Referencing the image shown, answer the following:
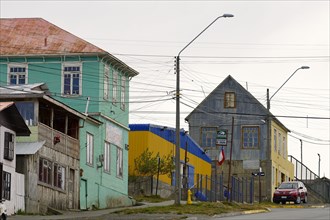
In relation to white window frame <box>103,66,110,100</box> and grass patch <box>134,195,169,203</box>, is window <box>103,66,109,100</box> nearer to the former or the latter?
white window frame <box>103,66,110,100</box>

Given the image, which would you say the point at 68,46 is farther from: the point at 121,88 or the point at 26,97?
the point at 26,97

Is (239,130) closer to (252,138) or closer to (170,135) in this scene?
(252,138)

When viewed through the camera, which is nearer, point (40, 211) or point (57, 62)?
point (40, 211)

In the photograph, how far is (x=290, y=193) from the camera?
204 ft

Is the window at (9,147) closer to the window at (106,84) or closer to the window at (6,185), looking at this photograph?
the window at (6,185)

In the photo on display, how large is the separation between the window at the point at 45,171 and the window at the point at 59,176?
75 centimetres

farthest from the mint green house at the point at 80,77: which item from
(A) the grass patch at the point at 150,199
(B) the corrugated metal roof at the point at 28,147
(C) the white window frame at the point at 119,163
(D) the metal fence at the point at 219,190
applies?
(D) the metal fence at the point at 219,190

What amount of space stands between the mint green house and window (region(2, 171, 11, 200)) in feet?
31.4

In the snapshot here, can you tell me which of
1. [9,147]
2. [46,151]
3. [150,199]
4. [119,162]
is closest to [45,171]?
[46,151]

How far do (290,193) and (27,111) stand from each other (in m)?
25.8

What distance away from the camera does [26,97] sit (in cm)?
4084

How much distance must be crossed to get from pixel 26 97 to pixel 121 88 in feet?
41.9

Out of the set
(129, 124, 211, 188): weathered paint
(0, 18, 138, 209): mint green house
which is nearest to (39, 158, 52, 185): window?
(0, 18, 138, 209): mint green house

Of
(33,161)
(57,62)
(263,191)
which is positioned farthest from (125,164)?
(263,191)
